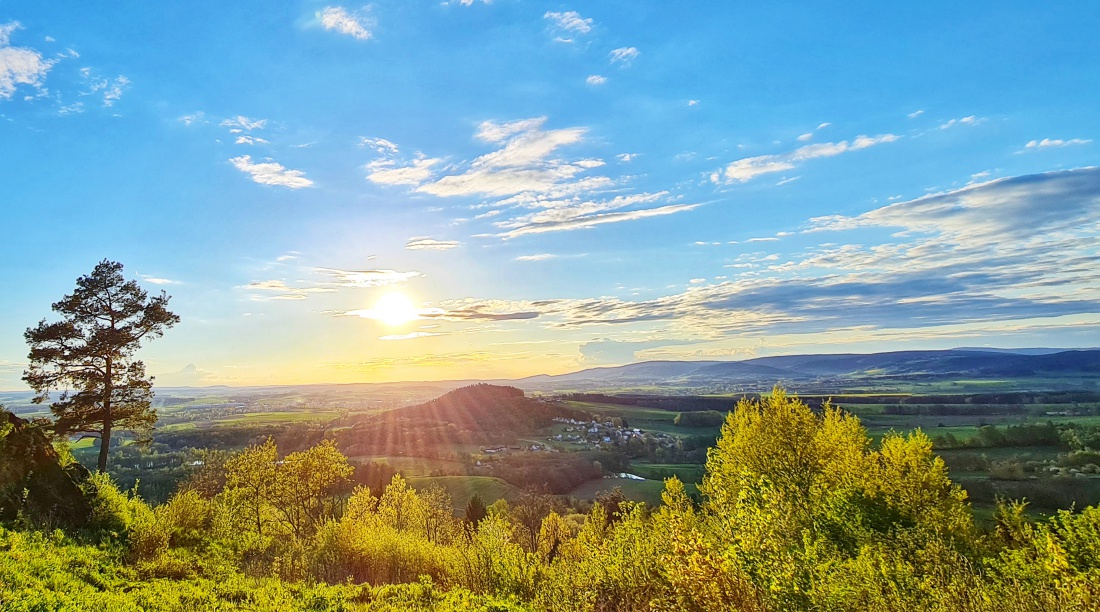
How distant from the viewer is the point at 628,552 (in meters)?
22.4

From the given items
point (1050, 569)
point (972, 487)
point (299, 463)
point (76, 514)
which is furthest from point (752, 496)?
point (972, 487)

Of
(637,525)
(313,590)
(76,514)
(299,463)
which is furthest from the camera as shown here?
(299,463)

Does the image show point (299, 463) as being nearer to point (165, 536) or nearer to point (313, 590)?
point (165, 536)

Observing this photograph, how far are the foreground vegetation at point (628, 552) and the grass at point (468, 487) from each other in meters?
81.6

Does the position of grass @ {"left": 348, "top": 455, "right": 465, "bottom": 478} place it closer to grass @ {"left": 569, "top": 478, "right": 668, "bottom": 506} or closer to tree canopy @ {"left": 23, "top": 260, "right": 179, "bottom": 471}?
grass @ {"left": 569, "top": 478, "right": 668, "bottom": 506}

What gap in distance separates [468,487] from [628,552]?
Answer: 131 metres

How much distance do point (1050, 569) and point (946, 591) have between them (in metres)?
9.79

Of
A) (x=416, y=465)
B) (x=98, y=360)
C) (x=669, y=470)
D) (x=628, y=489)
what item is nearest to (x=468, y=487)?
(x=628, y=489)

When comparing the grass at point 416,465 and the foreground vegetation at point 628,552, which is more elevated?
the foreground vegetation at point 628,552

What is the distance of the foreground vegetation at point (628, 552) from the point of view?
16.8 metres

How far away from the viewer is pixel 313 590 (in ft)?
85.9

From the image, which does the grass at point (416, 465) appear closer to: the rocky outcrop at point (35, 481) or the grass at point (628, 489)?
the grass at point (628, 489)

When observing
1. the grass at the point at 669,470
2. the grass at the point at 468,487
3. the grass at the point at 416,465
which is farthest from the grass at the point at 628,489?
the grass at the point at 416,465

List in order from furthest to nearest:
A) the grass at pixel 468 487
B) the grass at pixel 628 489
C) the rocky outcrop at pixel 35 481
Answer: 1. the grass at pixel 468 487
2. the grass at pixel 628 489
3. the rocky outcrop at pixel 35 481
